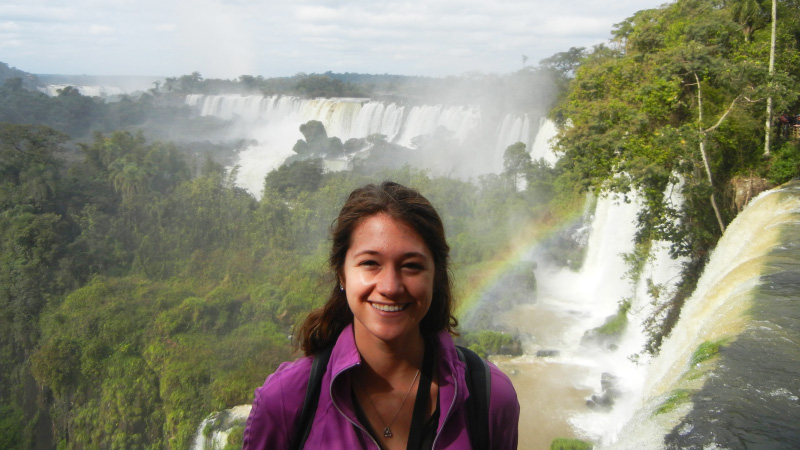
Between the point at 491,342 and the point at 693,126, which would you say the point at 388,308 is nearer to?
the point at 693,126

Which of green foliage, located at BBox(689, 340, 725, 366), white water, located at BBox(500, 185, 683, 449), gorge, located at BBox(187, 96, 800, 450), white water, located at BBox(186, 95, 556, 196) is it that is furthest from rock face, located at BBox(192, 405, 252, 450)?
white water, located at BBox(186, 95, 556, 196)

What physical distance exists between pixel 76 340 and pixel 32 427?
2616mm

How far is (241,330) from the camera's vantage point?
1562 cm

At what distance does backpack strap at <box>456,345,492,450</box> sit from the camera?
119cm

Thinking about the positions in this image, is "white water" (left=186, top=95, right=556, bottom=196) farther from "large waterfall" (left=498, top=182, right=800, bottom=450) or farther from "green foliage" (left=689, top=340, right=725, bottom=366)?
"green foliage" (left=689, top=340, right=725, bottom=366)

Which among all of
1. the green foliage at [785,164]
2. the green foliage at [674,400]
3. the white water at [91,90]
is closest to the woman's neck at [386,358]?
the green foliage at [674,400]

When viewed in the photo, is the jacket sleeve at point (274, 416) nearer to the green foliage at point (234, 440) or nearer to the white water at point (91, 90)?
the green foliage at point (234, 440)

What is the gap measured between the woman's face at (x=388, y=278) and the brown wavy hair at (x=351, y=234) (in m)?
0.03

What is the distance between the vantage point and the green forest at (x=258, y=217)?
8.84 m

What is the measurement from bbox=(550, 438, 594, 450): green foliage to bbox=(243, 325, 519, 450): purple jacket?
25.5 ft

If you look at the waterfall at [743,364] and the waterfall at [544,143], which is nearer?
the waterfall at [743,364]

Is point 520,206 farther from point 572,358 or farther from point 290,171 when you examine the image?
point 290,171

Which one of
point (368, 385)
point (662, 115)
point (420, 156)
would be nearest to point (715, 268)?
point (662, 115)

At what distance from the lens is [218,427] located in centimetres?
1201
